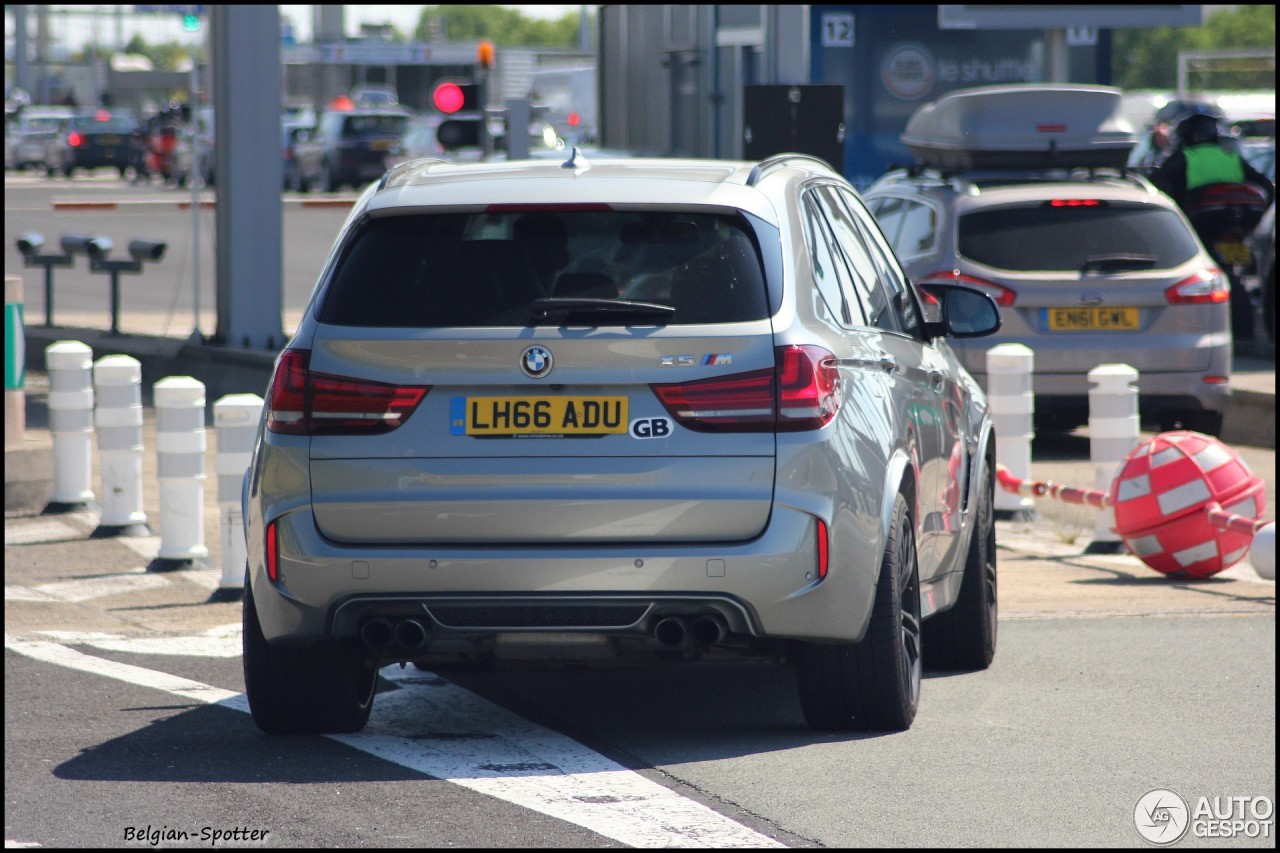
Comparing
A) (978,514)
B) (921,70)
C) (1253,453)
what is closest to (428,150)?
(921,70)

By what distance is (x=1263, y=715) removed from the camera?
6746mm

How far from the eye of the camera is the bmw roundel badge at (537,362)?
5.88 meters

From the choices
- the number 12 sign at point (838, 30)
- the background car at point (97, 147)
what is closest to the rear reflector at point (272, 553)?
the number 12 sign at point (838, 30)

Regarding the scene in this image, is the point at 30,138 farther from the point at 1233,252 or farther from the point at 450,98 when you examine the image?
the point at 1233,252

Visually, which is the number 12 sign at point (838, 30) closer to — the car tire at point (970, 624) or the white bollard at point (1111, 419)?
the white bollard at point (1111, 419)

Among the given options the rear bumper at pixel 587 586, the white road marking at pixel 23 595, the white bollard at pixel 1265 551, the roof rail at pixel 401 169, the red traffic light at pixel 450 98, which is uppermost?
the red traffic light at pixel 450 98

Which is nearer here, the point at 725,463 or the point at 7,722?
the point at 725,463

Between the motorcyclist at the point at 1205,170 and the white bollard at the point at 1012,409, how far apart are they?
24.0 ft

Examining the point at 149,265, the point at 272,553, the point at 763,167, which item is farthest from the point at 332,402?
the point at 149,265

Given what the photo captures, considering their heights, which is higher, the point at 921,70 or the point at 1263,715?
the point at 921,70

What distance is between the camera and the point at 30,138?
69625 mm

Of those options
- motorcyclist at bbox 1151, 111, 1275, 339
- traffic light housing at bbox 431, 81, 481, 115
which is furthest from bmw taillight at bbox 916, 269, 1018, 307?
motorcyclist at bbox 1151, 111, 1275, 339

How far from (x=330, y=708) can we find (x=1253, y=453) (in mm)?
9049

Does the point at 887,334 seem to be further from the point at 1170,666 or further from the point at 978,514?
the point at 1170,666
